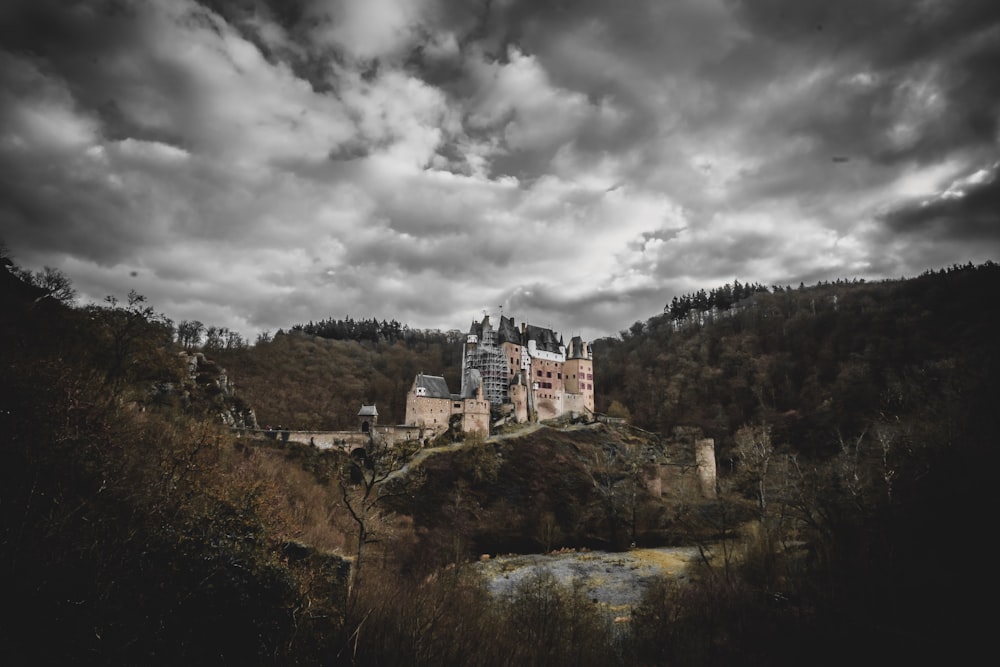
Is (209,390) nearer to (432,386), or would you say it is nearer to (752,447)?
(432,386)

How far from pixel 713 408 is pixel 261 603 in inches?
3432

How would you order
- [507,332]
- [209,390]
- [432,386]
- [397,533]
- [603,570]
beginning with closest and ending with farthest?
1. [209,390]
2. [603,570]
3. [397,533]
4. [432,386]
5. [507,332]

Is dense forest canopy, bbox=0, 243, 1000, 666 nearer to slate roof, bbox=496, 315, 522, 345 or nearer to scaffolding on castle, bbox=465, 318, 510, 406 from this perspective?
scaffolding on castle, bbox=465, 318, 510, 406

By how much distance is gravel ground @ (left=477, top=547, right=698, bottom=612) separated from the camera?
32.0 meters

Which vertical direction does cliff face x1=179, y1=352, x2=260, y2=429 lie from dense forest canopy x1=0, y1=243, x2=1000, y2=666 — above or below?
above

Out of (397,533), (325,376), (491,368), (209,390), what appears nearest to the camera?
(209,390)

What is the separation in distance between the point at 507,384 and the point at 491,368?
3.80m

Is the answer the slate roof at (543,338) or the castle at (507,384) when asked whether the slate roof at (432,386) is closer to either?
the castle at (507,384)

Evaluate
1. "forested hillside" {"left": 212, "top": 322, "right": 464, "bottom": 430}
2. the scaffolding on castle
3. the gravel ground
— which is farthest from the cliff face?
the scaffolding on castle

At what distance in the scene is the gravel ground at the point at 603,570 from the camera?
105 feet

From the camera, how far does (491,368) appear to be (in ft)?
237

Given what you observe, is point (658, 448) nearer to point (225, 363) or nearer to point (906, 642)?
point (906, 642)

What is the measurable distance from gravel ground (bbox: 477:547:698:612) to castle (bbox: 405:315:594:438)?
52.2 ft

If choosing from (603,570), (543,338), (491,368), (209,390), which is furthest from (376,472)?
(543,338)
